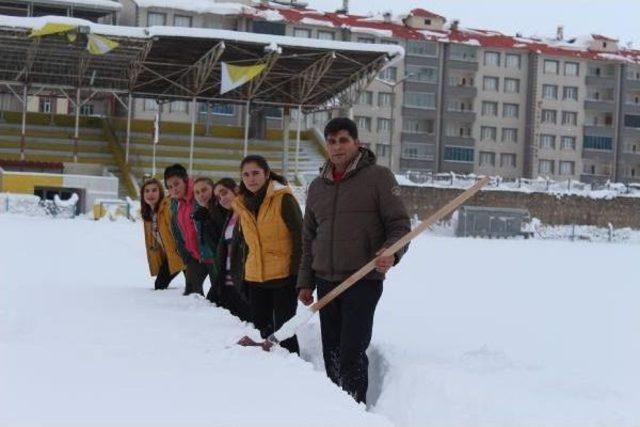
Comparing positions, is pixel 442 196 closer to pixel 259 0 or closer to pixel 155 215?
pixel 259 0

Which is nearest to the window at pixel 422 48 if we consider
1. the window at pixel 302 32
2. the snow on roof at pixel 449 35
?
the snow on roof at pixel 449 35

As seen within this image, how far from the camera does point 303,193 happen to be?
36312 mm

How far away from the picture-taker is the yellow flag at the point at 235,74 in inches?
1345

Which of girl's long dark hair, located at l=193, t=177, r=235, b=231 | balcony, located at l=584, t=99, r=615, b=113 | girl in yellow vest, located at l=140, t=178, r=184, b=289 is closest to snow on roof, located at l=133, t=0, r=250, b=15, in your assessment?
balcony, located at l=584, t=99, r=615, b=113

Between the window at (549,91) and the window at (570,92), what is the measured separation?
668 millimetres

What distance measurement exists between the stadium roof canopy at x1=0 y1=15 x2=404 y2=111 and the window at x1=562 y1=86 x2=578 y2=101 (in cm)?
3478

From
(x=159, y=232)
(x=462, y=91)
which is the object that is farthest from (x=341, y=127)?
(x=462, y=91)

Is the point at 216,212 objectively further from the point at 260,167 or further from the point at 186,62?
the point at 186,62

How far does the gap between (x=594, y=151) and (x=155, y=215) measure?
66951mm

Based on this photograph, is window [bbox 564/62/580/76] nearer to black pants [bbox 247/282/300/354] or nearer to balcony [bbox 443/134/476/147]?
balcony [bbox 443/134/476/147]

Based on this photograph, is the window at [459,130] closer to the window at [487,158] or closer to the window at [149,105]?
the window at [487,158]

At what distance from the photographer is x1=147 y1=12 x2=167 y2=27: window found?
193ft

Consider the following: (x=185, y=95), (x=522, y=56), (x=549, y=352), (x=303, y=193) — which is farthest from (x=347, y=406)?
(x=522, y=56)

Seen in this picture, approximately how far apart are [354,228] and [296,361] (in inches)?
29.8
